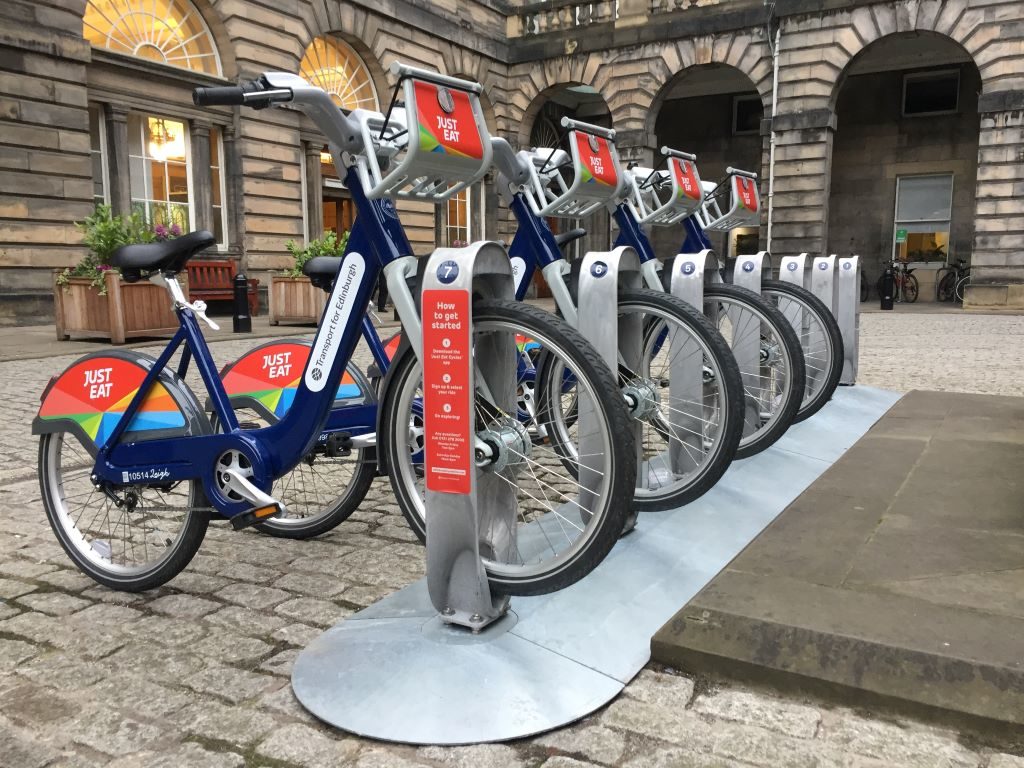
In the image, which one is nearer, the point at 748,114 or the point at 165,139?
the point at 165,139

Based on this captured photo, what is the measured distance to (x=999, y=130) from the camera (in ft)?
59.3

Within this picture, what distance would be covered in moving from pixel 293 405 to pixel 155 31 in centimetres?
1443

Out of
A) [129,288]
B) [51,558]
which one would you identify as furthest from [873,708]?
[129,288]

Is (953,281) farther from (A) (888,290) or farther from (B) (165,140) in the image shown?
(B) (165,140)

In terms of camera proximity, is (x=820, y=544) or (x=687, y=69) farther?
(x=687, y=69)

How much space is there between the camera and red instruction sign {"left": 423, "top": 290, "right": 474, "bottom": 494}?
7.30ft

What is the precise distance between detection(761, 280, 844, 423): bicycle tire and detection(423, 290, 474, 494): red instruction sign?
Result: 2926 millimetres

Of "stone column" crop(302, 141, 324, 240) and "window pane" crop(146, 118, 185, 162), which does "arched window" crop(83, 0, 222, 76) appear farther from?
"stone column" crop(302, 141, 324, 240)

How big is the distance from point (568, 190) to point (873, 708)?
97.8 inches

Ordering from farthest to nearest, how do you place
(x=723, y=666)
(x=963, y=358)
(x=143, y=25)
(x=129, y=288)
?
(x=143, y=25) < (x=129, y=288) < (x=963, y=358) < (x=723, y=666)

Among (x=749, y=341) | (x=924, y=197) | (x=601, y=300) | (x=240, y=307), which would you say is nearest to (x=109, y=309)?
(x=240, y=307)

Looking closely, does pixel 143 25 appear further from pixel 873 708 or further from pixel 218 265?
pixel 873 708

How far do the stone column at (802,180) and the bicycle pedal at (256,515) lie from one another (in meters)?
18.8

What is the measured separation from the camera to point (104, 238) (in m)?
10.9
